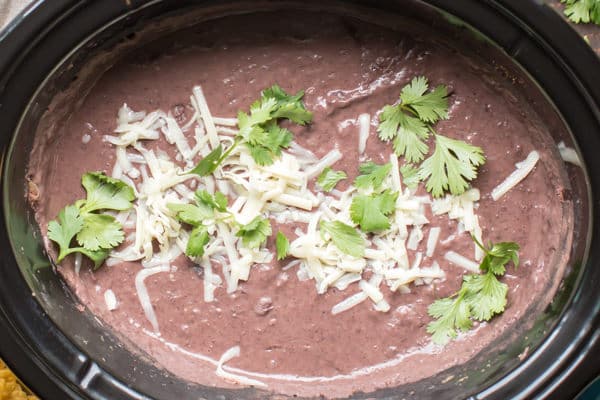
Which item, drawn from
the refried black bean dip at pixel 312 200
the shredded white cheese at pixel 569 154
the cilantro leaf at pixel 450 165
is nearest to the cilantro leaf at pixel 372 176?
the refried black bean dip at pixel 312 200

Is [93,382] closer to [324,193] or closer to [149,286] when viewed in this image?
[149,286]

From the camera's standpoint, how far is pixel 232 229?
2344 mm

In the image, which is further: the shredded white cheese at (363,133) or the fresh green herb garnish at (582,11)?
the shredded white cheese at (363,133)

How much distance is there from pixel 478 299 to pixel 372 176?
1.58ft

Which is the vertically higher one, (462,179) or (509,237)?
(462,179)

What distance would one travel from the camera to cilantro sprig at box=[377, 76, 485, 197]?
232cm

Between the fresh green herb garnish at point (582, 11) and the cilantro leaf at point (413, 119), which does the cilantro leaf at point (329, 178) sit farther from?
the fresh green herb garnish at point (582, 11)

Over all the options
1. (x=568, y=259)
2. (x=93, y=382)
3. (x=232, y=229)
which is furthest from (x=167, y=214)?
(x=568, y=259)

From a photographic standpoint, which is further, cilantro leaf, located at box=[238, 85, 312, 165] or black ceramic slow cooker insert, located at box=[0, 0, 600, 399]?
cilantro leaf, located at box=[238, 85, 312, 165]

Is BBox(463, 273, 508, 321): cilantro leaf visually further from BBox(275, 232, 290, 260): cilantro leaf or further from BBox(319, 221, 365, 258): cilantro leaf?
BBox(275, 232, 290, 260): cilantro leaf

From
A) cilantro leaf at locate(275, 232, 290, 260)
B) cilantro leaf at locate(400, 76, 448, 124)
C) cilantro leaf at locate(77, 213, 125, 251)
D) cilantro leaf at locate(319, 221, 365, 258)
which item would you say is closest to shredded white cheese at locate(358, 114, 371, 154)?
cilantro leaf at locate(400, 76, 448, 124)

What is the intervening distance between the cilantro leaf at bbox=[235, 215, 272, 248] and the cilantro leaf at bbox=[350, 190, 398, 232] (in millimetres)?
247

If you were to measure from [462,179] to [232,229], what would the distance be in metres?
0.67

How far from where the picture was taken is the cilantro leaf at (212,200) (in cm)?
230
